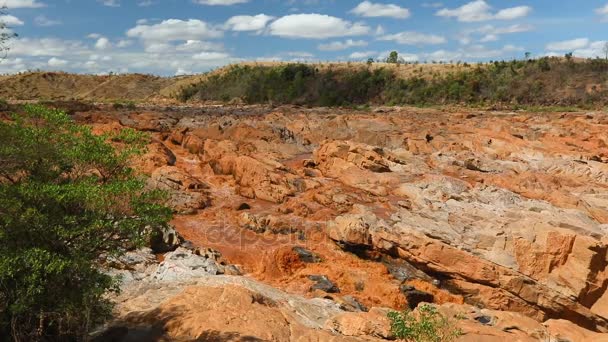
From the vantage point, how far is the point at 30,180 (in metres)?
8.91

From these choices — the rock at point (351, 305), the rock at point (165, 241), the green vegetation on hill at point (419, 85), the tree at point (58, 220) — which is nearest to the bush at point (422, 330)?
the rock at point (351, 305)

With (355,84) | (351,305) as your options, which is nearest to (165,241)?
(351,305)

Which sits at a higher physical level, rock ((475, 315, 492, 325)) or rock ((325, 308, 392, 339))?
rock ((325, 308, 392, 339))

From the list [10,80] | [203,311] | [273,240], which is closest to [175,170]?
[273,240]

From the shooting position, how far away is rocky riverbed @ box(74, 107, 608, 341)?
39.0ft

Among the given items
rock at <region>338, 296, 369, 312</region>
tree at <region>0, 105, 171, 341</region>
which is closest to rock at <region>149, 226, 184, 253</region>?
rock at <region>338, 296, 369, 312</region>

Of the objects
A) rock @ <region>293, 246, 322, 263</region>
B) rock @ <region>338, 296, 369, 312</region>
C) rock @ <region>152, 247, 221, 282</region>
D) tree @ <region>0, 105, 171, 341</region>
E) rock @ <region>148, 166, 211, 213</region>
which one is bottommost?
rock @ <region>338, 296, 369, 312</region>

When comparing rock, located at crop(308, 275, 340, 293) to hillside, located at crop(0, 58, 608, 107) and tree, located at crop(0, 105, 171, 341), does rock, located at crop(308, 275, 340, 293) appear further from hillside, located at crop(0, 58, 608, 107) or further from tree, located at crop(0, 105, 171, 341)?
hillside, located at crop(0, 58, 608, 107)

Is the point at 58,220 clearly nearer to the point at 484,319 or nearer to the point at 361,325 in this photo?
the point at 361,325

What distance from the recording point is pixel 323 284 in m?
15.4

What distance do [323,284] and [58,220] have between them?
8.65m

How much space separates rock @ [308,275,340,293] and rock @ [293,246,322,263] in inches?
57.1

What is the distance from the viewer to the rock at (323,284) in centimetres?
1520

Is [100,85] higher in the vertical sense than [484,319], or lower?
higher
